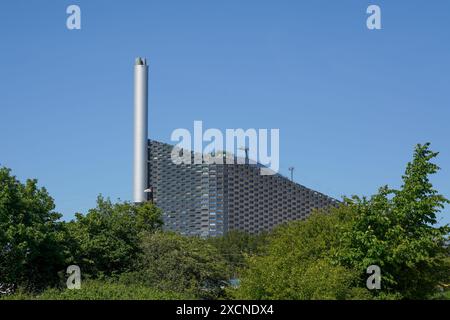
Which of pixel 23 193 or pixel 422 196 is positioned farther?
pixel 23 193

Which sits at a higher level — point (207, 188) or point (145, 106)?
point (145, 106)

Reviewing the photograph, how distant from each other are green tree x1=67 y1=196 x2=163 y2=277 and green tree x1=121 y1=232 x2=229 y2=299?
26.9 inches

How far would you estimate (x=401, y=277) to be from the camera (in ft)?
101

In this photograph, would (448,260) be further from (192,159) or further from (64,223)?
(192,159)

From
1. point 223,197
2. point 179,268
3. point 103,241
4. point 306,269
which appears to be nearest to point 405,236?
point 306,269

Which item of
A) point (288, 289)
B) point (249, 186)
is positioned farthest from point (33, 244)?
point (249, 186)

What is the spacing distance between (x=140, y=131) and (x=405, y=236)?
64858 millimetres

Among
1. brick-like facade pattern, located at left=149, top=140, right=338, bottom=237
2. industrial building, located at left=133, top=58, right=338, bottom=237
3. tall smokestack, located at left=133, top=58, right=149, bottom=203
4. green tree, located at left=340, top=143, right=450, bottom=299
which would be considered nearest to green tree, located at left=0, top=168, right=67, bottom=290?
green tree, located at left=340, top=143, right=450, bottom=299

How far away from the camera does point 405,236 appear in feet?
99.9

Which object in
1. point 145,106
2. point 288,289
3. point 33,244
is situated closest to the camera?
point 288,289

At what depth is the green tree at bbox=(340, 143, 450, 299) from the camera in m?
29.3

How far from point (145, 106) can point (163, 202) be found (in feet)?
110
